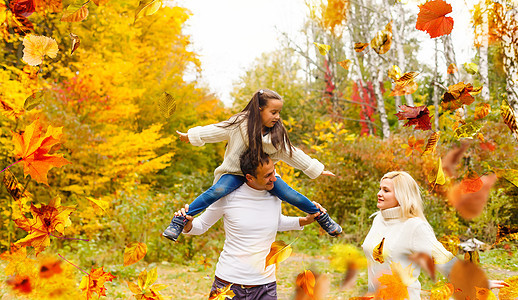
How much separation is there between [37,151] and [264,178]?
45.9 inches

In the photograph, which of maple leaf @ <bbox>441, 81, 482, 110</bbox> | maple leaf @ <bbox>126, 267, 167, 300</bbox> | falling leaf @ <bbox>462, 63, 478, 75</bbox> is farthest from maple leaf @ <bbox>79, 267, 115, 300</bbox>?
falling leaf @ <bbox>462, 63, 478, 75</bbox>

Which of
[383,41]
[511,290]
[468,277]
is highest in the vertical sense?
[383,41]

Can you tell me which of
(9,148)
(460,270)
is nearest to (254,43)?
(9,148)

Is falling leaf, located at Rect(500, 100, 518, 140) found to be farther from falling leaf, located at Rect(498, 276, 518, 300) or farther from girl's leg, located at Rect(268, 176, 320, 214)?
girl's leg, located at Rect(268, 176, 320, 214)

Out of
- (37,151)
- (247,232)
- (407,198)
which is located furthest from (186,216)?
(407,198)

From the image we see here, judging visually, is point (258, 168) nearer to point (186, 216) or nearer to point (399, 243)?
point (186, 216)

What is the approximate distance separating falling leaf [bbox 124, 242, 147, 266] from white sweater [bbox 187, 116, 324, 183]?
84 cm

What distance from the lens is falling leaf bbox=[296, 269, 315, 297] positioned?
1.51 meters

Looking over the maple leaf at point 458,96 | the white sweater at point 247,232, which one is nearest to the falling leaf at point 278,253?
the maple leaf at point 458,96

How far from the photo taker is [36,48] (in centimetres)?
111

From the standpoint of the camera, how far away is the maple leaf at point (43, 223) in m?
1.21

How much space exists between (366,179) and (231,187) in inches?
219

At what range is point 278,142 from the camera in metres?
2.23

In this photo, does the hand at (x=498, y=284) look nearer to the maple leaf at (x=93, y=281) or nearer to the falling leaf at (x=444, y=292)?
the falling leaf at (x=444, y=292)
